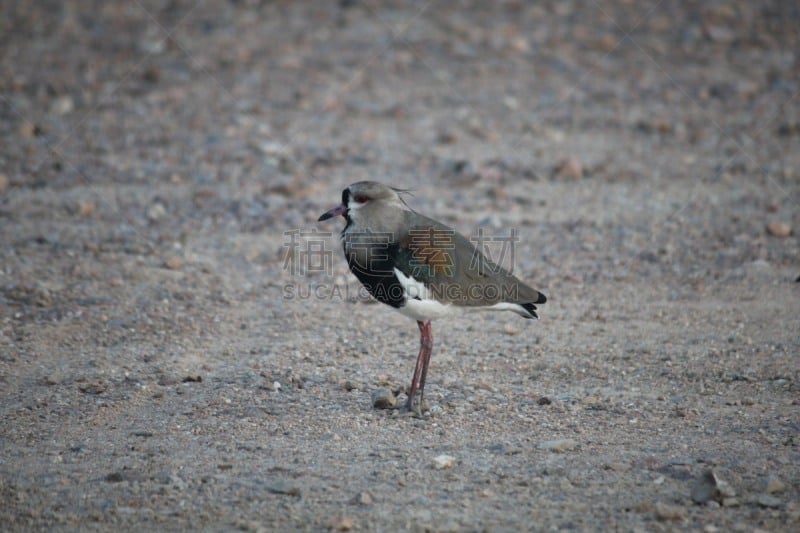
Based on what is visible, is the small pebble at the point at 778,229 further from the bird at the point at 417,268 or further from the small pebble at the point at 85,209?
the small pebble at the point at 85,209

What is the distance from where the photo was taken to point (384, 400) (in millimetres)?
6605

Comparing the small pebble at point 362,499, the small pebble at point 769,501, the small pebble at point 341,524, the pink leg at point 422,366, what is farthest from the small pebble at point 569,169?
the small pebble at point 341,524

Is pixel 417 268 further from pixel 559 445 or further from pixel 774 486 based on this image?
pixel 774 486

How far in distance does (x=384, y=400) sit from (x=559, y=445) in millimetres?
1300

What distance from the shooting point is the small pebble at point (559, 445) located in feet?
19.4

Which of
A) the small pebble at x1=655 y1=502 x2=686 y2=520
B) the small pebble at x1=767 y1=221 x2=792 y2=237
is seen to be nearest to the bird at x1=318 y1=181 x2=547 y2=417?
the small pebble at x1=655 y1=502 x2=686 y2=520

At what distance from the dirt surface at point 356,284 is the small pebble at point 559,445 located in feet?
0.05

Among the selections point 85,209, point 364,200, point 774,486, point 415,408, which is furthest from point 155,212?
point 774,486

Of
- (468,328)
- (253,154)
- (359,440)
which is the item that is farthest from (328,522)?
(253,154)

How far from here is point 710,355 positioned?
747 cm

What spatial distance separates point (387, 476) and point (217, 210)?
18.8 ft

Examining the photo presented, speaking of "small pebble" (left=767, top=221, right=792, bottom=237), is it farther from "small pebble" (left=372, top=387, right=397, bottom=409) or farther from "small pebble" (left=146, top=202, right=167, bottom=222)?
"small pebble" (left=146, top=202, right=167, bottom=222)

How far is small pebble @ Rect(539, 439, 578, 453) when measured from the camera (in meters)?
5.92

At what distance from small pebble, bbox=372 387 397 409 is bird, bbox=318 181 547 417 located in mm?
127
